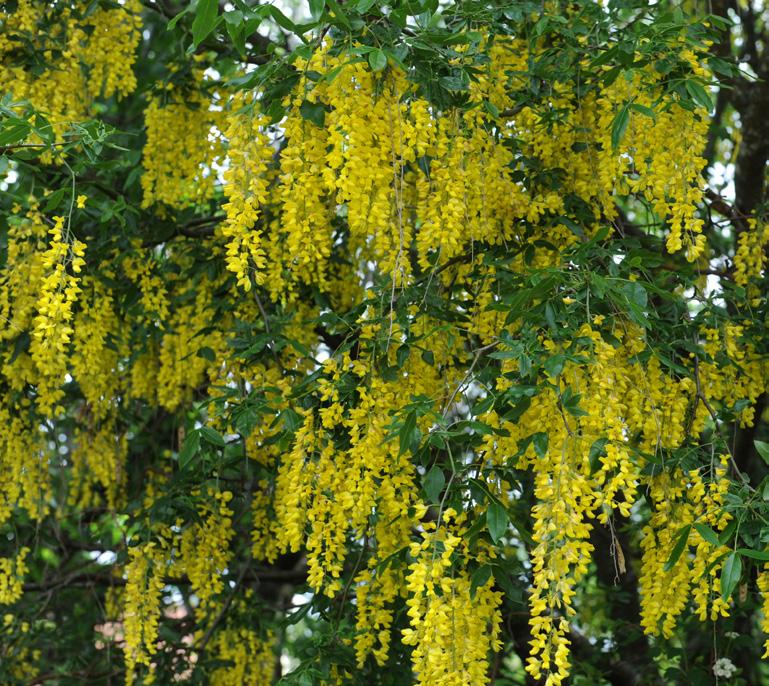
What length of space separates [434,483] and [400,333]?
60 cm

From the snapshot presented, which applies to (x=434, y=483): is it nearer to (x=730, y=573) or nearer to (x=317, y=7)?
(x=730, y=573)

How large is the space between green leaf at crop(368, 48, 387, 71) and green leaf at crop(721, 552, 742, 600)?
1467 millimetres

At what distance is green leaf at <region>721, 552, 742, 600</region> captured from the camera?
2.57 m

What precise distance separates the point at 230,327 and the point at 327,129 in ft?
4.18

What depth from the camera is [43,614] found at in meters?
5.29

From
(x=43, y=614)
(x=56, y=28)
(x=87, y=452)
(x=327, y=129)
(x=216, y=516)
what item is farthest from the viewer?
(x=43, y=614)

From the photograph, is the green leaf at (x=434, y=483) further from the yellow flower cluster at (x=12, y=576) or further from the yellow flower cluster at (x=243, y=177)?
the yellow flower cluster at (x=12, y=576)

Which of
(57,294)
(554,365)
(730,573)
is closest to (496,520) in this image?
(554,365)

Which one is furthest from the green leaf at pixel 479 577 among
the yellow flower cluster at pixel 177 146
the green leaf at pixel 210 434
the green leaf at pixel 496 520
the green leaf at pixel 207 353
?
the yellow flower cluster at pixel 177 146

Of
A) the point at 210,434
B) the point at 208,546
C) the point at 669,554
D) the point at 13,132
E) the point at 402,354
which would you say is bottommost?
the point at 669,554

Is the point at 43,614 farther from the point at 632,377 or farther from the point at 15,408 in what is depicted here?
the point at 632,377

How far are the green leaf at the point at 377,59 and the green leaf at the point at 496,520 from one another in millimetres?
1140

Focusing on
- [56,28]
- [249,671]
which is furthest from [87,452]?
[56,28]

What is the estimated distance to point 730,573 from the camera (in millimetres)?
2580
